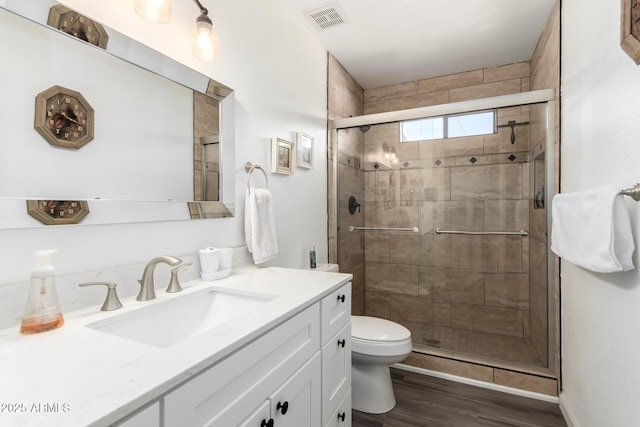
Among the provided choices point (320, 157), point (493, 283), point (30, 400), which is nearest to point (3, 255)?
point (30, 400)

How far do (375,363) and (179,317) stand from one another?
118 centimetres

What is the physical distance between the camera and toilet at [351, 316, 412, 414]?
173 cm

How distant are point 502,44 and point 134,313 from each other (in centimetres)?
295

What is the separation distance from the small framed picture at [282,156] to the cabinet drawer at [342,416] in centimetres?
121

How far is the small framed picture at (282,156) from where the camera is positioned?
5.75 ft

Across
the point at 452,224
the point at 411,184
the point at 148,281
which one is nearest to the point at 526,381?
the point at 452,224

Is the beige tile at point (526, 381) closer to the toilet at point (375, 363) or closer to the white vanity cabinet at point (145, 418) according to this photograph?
the toilet at point (375, 363)

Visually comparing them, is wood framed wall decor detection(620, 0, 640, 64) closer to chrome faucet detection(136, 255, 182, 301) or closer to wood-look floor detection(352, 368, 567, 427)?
chrome faucet detection(136, 255, 182, 301)

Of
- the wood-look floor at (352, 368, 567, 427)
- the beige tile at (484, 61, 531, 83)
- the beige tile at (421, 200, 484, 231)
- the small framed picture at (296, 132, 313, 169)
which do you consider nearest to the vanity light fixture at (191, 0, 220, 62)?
the small framed picture at (296, 132, 313, 169)

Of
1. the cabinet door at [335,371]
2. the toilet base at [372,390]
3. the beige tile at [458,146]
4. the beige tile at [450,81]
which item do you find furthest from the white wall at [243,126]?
the beige tile at [450,81]

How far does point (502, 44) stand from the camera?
2.38m

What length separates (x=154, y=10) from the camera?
3.26ft

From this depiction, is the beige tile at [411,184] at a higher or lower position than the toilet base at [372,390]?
higher

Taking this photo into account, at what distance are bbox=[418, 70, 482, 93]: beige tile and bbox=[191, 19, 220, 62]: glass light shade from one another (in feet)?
7.75
